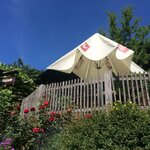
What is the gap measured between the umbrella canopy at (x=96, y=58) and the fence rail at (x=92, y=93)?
419 millimetres

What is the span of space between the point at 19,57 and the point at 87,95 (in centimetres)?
999

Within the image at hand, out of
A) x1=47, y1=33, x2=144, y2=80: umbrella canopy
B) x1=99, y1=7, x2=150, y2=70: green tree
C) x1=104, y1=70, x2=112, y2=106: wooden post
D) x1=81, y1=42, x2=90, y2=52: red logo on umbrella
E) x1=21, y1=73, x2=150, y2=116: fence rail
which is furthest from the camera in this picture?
x1=99, y1=7, x2=150, y2=70: green tree

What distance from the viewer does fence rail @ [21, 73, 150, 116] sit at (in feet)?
17.6

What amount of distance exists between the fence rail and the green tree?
6.17 metres

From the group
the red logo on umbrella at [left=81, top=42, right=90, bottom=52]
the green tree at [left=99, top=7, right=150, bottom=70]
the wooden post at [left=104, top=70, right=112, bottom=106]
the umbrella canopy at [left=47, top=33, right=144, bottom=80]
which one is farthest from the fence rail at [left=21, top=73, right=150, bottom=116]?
the green tree at [left=99, top=7, right=150, bottom=70]

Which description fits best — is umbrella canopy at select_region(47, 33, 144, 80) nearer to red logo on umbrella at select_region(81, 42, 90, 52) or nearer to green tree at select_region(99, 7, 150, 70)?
red logo on umbrella at select_region(81, 42, 90, 52)

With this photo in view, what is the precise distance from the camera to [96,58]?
602 cm

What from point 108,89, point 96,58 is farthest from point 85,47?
point 108,89

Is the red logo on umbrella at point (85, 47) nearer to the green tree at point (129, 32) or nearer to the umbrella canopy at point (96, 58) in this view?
the umbrella canopy at point (96, 58)

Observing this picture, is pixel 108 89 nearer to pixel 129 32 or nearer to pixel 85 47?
pixel 85 47

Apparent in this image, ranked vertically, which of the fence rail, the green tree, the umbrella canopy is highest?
the green tree

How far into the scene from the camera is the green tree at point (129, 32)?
38.2ft

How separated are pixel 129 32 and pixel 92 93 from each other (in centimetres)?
722

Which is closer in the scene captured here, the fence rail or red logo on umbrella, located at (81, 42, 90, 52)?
the fence rail
